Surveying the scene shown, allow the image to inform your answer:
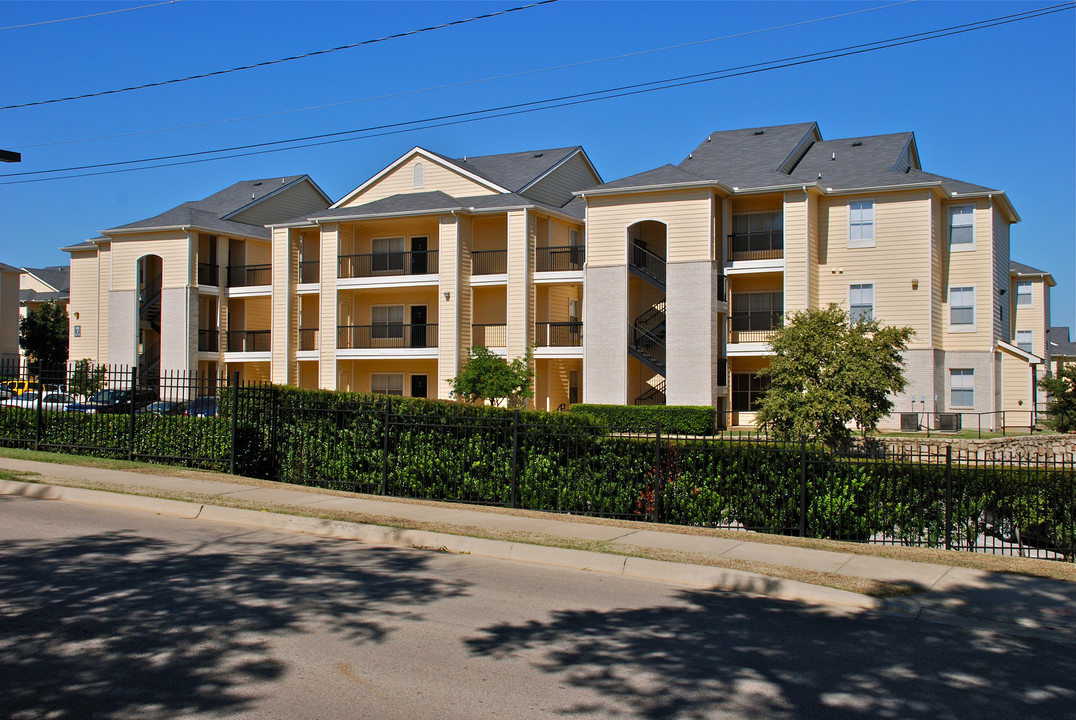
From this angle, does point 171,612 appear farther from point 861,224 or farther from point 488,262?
point 488,262

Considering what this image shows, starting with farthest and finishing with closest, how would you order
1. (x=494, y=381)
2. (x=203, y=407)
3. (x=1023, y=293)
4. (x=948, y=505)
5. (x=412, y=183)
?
(x=1023, y=293)
(x=412, y=183)
(x=494, y=381)
(x=203, y=407)
(x=948, y=505)

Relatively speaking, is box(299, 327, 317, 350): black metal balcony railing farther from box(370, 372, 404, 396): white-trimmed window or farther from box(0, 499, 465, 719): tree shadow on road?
box(0, 499, 465, 719): tree shadow on road

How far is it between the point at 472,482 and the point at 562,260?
23.7m

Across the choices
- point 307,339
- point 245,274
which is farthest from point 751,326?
point 245,274

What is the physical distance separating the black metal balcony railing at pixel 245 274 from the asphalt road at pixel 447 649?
36826 mm

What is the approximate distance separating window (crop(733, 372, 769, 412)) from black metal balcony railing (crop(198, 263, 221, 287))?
25659 mm

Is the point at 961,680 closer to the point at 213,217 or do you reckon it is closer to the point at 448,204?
the point at 448,204

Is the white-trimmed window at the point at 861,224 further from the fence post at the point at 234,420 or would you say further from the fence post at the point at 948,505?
the fence post at the point at 234,420

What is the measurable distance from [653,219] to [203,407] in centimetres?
2057

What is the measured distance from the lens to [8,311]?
5672cm

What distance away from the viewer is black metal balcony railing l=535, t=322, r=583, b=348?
123ft

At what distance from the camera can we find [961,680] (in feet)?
21.5

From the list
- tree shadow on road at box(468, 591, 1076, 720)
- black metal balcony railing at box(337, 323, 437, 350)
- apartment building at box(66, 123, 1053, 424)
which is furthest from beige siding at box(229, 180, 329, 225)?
tree shadow on road at box(468, 591, 1076, 720)

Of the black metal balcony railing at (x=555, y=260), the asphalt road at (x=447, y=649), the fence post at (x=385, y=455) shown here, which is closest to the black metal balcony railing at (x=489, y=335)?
the black metal balcony railing at (x=555, y=260)
